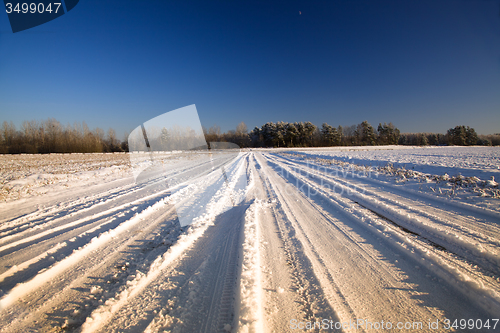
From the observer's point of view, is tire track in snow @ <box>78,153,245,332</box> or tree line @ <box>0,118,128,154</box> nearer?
tire track in snow @ <box>78,153,245,332</box>

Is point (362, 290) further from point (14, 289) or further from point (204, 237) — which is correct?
point (14, 289)

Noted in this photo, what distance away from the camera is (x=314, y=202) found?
4.90 meters

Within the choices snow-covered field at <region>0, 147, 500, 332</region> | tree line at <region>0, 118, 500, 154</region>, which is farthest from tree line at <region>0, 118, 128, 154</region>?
snow-covered field at <region>0, 147, 500, 332</region>

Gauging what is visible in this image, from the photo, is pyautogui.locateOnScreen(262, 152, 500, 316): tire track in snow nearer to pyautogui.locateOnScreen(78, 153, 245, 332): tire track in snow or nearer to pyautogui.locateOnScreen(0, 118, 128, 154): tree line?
pyautogui.locateOnScreen(78, 153, 245, 332): tire track in snow

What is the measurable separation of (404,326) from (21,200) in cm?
951

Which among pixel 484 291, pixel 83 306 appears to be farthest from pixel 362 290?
pixel 83 306

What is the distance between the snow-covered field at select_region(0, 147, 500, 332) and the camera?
1.69 meters

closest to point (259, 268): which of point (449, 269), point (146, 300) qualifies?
point (146, 300)

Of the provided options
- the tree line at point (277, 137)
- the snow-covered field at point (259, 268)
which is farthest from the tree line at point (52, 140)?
the snow-covered field at point (259, 268)

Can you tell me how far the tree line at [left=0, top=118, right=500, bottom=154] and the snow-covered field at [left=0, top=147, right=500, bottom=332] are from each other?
175ft

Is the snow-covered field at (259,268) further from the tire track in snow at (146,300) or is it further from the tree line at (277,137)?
the tree line at (277,137)

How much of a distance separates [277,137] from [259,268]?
65.0 meters

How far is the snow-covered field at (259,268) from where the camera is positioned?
1.69 m

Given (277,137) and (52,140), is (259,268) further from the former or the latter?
(52,140)
